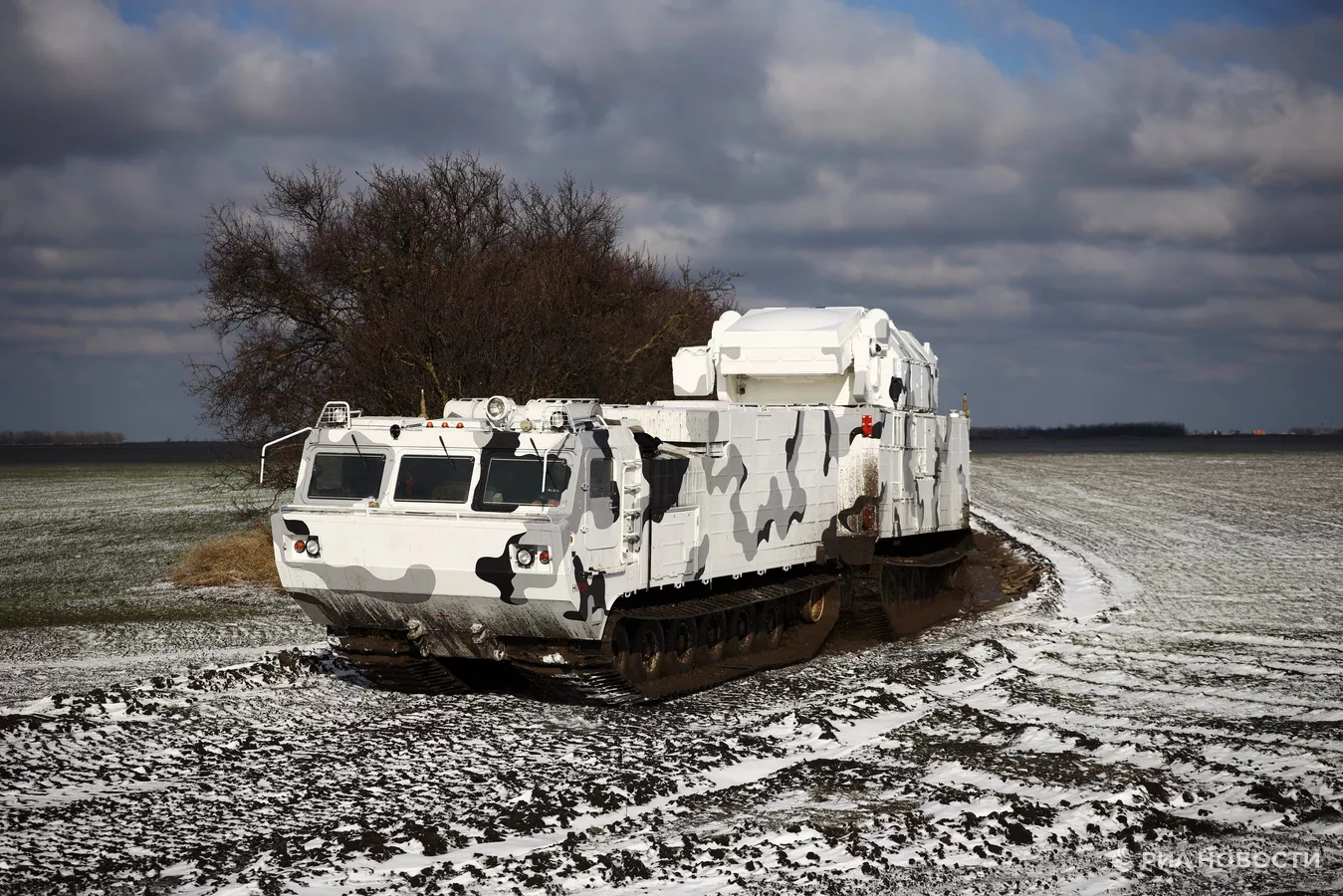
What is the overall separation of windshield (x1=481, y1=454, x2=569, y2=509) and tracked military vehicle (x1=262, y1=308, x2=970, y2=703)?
0.05ft

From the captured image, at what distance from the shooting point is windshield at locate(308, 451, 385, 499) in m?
13.4

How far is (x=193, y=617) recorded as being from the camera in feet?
66.5

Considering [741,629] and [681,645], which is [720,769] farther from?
[741,629]

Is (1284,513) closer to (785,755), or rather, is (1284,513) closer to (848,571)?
(848,571)

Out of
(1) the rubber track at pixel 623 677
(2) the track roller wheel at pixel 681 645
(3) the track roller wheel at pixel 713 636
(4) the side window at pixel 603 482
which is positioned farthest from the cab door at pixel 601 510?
(3) the track roller wheel at pixel 713 636

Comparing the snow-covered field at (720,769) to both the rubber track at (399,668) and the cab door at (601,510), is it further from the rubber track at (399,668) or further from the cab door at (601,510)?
the cab door at (601,510)

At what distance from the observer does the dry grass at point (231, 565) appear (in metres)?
24.5

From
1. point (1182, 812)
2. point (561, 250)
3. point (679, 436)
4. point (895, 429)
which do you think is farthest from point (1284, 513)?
point (1182, 812)

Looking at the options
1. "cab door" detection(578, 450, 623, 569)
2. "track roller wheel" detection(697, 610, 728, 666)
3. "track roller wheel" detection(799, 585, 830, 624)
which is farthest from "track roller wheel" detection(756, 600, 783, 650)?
"cab door" detection(578, 450, 623, 569)

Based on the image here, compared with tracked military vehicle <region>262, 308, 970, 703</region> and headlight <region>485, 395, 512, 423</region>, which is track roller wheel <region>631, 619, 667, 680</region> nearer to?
tracked military vehicle <region>262, 308, 970, 703</region>

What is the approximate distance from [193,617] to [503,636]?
8831 mm

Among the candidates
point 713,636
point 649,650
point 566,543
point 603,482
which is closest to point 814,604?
point 713,636

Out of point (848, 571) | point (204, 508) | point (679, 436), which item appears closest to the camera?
point (679, 436)

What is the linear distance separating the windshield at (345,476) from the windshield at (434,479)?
0.25 m
